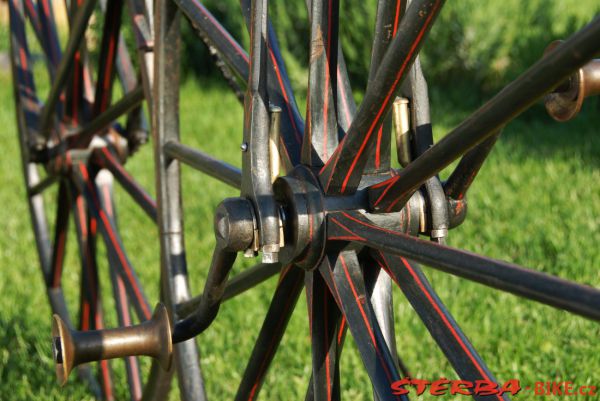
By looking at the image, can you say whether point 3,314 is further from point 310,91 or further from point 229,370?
point 310,91

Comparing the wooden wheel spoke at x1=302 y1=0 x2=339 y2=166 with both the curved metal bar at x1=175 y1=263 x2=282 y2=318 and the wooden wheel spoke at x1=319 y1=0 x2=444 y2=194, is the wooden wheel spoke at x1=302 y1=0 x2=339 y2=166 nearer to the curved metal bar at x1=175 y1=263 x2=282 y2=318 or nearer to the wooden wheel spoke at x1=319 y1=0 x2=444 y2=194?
the wooden wheel spoke at x1=319 y1=0 x2=444 y2=194

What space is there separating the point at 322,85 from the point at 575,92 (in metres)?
0.37

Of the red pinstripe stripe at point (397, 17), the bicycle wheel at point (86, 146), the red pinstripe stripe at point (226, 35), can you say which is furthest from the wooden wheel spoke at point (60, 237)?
the red pinstripe stripe at point (397, 17)

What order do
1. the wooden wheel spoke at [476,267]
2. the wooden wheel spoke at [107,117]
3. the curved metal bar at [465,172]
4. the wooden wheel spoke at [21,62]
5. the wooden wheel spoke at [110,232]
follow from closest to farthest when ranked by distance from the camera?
the wooden wheel spoke at [476,267] < the curved metal bar at [465,172] < the wooden wheel spoke at [110,232] < the wooden wheel spoke at [107,117] < the wooden wheel spoke at [21,62]

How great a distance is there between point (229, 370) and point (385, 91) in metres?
1.60

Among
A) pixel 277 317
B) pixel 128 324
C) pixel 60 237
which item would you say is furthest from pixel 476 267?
pixel 60 237

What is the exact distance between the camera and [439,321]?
1.27m

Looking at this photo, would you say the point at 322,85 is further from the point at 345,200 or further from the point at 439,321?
the point at 439,321

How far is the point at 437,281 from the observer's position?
305 cm

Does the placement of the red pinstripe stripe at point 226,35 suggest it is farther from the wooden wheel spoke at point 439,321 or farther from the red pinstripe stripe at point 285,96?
the wooden wheel spoke at point 439,321

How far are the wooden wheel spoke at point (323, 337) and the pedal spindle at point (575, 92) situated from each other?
0.43 metres

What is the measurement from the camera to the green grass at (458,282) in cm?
259

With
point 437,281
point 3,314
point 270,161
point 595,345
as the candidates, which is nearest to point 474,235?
point 437,281

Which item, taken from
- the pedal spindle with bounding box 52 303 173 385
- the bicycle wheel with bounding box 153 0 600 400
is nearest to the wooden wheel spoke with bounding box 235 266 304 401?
the bicycle wheel with bounding box 153 0 600 400
